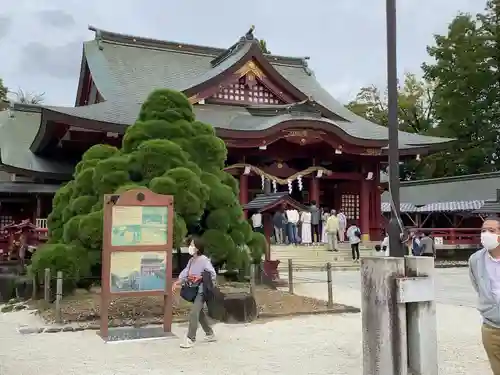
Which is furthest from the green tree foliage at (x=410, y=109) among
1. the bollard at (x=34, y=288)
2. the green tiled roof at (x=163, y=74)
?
the bollard at (x=34, y=288)

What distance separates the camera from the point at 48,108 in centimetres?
1828

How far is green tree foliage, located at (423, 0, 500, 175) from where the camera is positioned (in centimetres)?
3812

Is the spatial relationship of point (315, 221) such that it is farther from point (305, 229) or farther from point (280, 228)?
point (280, 228)

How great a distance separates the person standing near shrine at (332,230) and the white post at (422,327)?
14.8 metres

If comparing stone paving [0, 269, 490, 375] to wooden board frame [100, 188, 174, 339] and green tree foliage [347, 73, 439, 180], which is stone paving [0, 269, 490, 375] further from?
green tree foliage [347, 73, 439, 180]

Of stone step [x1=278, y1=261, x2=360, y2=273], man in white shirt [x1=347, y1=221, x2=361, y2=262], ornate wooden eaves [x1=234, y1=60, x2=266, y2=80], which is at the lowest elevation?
stone step [x1=278, y1=261, x2=360, y2=273]

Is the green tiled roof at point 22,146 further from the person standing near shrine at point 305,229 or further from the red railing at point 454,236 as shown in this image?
the red railing at point 454,236

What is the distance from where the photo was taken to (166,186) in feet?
32.1

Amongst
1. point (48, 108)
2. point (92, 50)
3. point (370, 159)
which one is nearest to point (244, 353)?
point (48, 108)

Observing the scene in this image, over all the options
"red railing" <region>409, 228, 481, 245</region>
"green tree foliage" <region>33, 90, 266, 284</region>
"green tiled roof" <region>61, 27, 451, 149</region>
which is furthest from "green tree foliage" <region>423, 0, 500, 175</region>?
"green tree foliage" <region>33, 90, 266, 284</region>

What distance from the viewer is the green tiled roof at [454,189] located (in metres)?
30.4

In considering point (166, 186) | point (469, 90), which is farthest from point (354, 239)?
point (469, 90)

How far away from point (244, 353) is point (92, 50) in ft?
73.4

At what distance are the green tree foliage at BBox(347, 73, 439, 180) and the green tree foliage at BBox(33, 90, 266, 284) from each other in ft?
113
